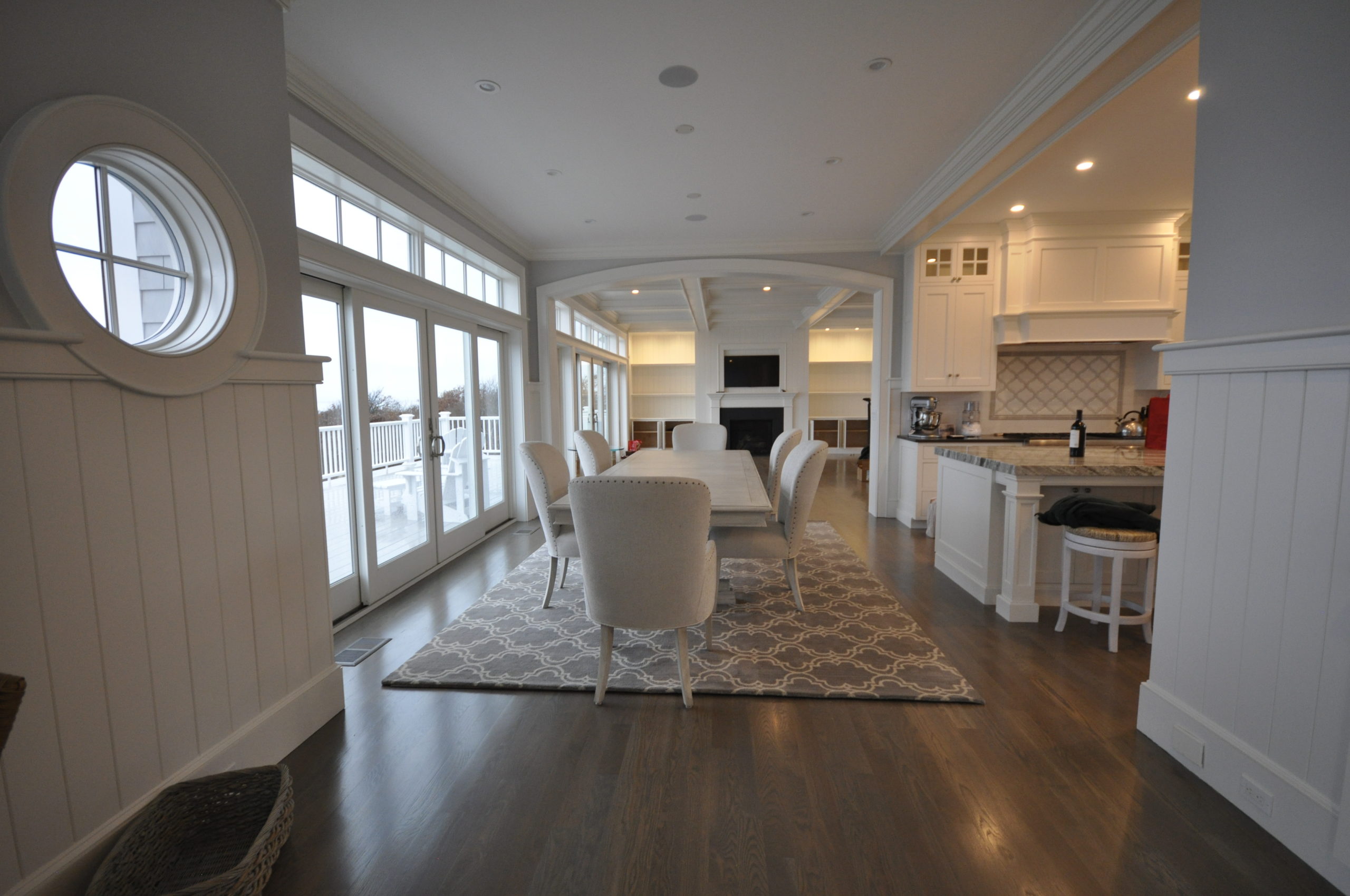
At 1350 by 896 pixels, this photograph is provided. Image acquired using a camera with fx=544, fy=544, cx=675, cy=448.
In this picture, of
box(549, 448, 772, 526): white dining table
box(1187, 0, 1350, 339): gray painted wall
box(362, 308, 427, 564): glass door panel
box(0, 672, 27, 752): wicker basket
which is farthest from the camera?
box(362, 308, 427, 564): glass door panel

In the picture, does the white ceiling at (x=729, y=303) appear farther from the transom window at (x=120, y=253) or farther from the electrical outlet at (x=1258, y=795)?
the electrical outlet at (x=1258, y=795)

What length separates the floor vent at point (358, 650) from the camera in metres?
2.53

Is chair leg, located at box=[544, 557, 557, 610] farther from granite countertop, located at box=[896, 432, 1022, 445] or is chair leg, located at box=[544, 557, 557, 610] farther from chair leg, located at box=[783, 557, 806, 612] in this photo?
granite countertop, located at box=[896, 432, 1022, 445]

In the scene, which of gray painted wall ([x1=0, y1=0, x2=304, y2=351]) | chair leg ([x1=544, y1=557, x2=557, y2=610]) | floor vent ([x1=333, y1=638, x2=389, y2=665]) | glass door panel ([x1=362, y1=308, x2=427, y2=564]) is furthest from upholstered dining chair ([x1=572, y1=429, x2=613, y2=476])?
gray painted wall ([x1=0, y1=0, x2=304, y2=351])

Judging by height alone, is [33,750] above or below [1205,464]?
below

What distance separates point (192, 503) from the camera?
60.9 inches

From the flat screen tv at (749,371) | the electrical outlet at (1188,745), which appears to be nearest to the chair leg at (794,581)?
the electrical outlet at (1188,745)

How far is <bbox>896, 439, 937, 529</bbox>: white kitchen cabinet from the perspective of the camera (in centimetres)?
485

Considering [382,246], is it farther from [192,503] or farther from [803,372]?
[803,372]

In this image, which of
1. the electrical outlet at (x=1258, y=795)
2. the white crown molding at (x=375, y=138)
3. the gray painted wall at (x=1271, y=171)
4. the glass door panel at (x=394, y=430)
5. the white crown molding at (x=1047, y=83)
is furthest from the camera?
the glass door panel at (x=394, y=430)

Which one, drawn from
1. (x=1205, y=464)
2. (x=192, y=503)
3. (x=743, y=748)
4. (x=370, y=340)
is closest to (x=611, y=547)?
(x=743, y=748)

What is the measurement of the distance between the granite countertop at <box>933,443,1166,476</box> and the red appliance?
9cm

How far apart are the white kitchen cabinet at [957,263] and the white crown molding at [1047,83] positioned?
1.10 meters

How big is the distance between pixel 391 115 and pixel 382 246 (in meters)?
0.72
